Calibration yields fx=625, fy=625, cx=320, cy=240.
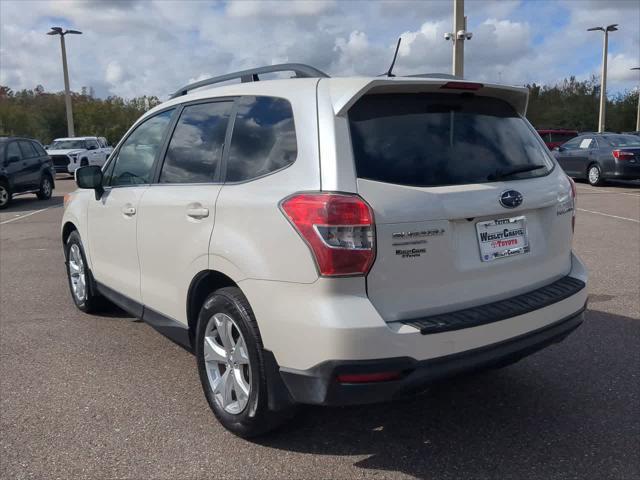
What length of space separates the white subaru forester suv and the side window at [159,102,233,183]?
0.01 m

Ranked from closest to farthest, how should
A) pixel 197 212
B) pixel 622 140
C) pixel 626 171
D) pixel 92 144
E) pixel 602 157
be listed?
pixel 197 212
pixel 626 171
pixel 602 157
pixel 622 140
pixel 92 144

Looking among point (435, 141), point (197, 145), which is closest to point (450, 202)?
point (435, 141)

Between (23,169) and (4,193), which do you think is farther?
(23,169)

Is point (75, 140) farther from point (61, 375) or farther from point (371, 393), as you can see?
point (371, 393)

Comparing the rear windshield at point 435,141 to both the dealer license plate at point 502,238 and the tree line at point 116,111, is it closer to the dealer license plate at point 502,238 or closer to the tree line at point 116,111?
the dealer license plate at point 502,238

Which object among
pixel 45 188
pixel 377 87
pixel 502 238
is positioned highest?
→ pixel 377 87

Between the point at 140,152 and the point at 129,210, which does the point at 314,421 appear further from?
the point at 140,152

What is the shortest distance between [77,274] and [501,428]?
4060 mm

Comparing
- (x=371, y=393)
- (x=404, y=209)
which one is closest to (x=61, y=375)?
(x=371, y=393)

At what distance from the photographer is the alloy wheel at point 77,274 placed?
555 centimetres

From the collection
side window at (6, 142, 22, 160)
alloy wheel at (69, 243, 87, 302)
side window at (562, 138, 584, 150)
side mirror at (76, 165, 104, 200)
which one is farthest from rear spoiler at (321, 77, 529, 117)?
side window at (562, 138, 584, 150)

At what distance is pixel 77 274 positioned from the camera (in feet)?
18.9

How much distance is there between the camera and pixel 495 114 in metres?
3.43

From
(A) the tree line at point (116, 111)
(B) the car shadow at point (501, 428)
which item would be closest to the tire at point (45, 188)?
(B) the car shadow at point (501, 428)
